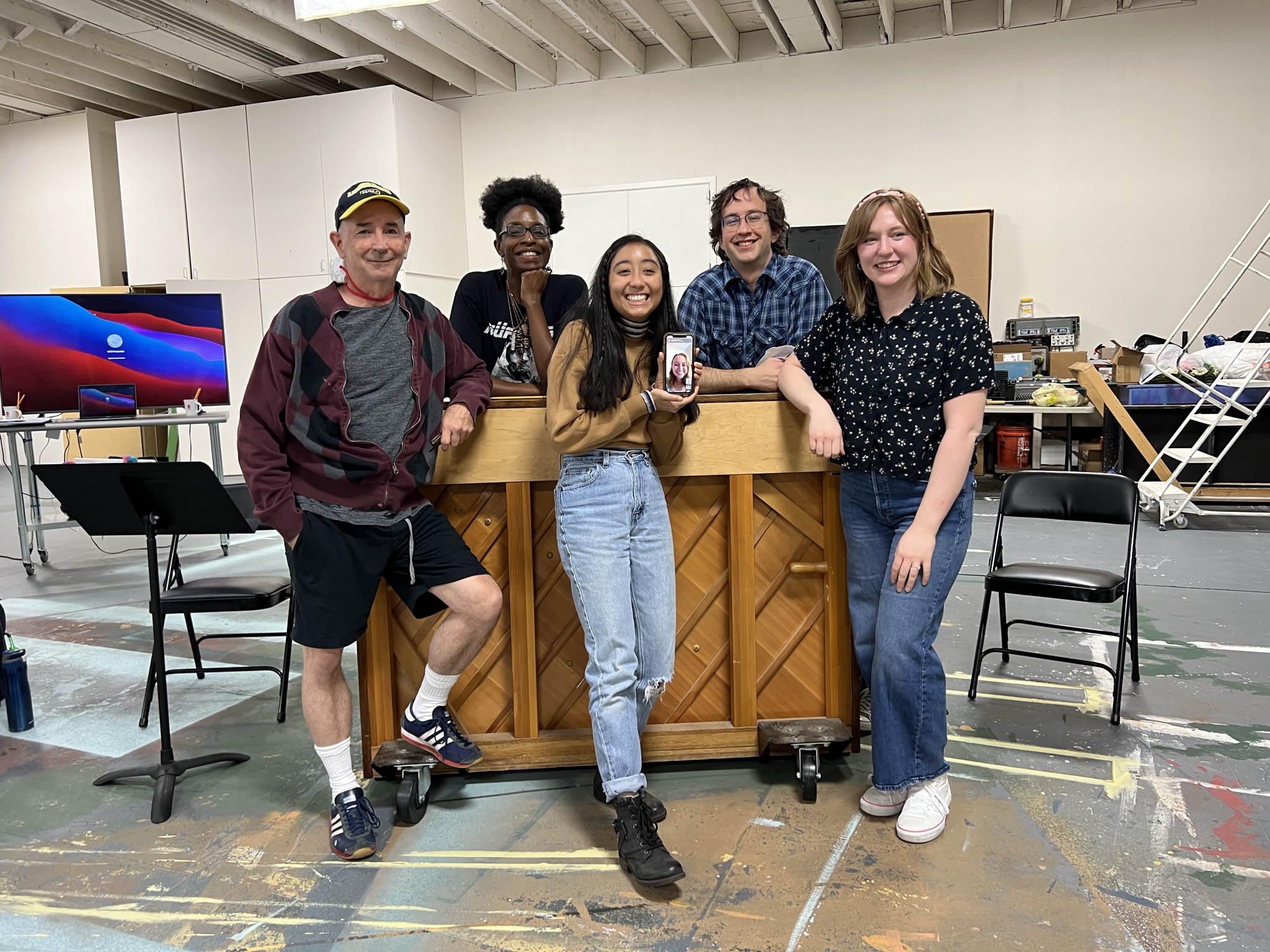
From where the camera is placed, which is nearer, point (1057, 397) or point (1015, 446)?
point (1057, 397)

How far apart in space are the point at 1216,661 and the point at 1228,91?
6.76 meters

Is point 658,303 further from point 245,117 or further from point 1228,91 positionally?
point 245,117

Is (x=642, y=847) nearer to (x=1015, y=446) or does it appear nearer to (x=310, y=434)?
(x=310, y=434)

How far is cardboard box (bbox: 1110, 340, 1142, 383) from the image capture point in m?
7.26

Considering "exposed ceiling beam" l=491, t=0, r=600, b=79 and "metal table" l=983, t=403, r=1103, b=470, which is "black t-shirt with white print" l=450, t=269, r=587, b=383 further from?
"exposed ceiling beam" l=491, t=0, r=600, b=79

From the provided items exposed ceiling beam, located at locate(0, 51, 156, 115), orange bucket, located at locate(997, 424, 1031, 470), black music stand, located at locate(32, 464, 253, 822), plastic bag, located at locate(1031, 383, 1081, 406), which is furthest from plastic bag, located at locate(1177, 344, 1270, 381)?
exposed ceiling beam, located at locate(0, 51, 156, 115)

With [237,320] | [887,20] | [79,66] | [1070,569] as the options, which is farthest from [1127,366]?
[79,66]

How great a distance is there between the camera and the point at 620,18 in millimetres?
8859

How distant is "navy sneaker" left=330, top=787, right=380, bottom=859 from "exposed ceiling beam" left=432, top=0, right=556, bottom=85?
685 centimetres

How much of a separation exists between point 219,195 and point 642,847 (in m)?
9.79

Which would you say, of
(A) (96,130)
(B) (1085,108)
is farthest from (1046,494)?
(A) (96,130)

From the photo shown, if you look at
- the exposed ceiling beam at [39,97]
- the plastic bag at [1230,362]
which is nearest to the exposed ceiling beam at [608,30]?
the plastic bag at [1230,362]

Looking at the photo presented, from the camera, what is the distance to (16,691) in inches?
129

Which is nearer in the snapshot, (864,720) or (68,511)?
(68,511)
